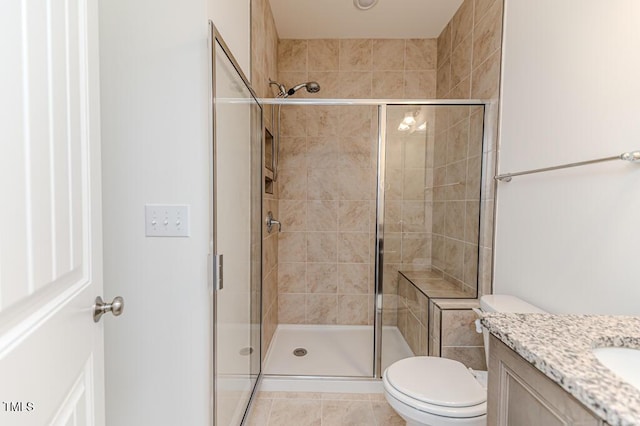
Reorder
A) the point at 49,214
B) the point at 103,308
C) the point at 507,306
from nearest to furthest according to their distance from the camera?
the point at 49,214 < the point at 103,308 < the point at 507,306

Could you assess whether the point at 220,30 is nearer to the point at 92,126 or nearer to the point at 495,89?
the point at 92,126

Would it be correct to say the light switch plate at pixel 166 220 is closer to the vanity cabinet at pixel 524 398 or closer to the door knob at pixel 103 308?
the door knob at pixel 103 308

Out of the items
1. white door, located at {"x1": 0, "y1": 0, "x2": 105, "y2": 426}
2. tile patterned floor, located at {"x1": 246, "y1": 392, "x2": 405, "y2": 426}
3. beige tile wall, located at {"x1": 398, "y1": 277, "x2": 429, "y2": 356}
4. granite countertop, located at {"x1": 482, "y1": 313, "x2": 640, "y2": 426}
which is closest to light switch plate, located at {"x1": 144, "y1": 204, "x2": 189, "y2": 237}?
white door, located at {"x1": 0, "y1": 0, "x2": 105, "y2": 426}

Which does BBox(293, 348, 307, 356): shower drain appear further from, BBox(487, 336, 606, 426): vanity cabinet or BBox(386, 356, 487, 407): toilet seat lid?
BBox(487, 336, 606, 426): vanity cabinet

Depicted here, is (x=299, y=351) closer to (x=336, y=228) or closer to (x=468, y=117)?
(x=336, y=228)

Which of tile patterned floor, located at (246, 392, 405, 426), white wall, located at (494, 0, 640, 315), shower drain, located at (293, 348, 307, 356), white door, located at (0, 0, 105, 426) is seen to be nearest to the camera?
white door, located at (0, 0, 105, 426)

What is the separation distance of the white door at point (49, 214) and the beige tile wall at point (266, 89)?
4.15 feet

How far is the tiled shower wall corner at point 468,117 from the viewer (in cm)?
173

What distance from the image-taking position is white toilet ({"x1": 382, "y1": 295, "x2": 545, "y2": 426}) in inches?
43.9

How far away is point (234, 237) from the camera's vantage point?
1.37 meters

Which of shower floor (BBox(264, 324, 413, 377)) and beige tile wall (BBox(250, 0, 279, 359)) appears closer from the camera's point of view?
beige tile wall (BBox(250, 0, 279, 359))

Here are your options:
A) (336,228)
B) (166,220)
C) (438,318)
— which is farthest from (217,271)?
(336,228)

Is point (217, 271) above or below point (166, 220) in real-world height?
below

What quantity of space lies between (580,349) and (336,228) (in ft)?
7.31
